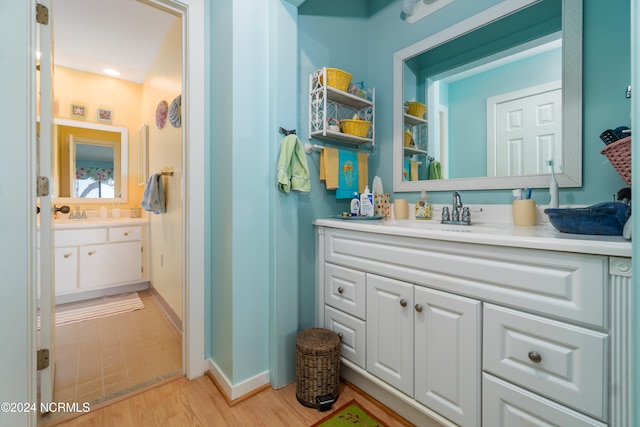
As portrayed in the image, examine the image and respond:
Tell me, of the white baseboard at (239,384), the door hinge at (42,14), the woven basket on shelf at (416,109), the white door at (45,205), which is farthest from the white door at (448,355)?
the door hinge at (42,14)

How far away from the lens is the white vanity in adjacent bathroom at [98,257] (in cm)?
276

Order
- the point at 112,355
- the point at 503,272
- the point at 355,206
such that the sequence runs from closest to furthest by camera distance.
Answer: the point at 503,272 < the point at 355,206 < the point at 112,355

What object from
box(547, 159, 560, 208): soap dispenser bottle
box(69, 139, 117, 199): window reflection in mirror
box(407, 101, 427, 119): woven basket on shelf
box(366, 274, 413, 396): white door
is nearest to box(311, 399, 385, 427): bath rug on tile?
box(366, 274, 413, 396): white door

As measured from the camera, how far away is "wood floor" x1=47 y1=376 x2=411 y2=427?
1.34 m

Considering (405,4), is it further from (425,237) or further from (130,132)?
(130,132)

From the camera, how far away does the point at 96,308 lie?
9.02ft

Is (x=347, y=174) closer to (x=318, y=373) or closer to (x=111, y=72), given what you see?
(x=318, y=373)

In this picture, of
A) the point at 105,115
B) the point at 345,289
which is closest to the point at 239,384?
the point at 345,289

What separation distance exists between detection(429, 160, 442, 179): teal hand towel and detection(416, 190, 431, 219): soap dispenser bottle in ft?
0.38

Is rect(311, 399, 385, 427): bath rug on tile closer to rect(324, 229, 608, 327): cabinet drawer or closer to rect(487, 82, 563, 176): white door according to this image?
rect(324, 229, 608, 327): cabinet drawer

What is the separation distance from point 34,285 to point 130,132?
116 inches

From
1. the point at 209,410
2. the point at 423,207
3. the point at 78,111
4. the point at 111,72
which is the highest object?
the point at 111,72

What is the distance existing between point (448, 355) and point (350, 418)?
2.01 feet

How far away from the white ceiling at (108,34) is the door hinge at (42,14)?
107 cm
